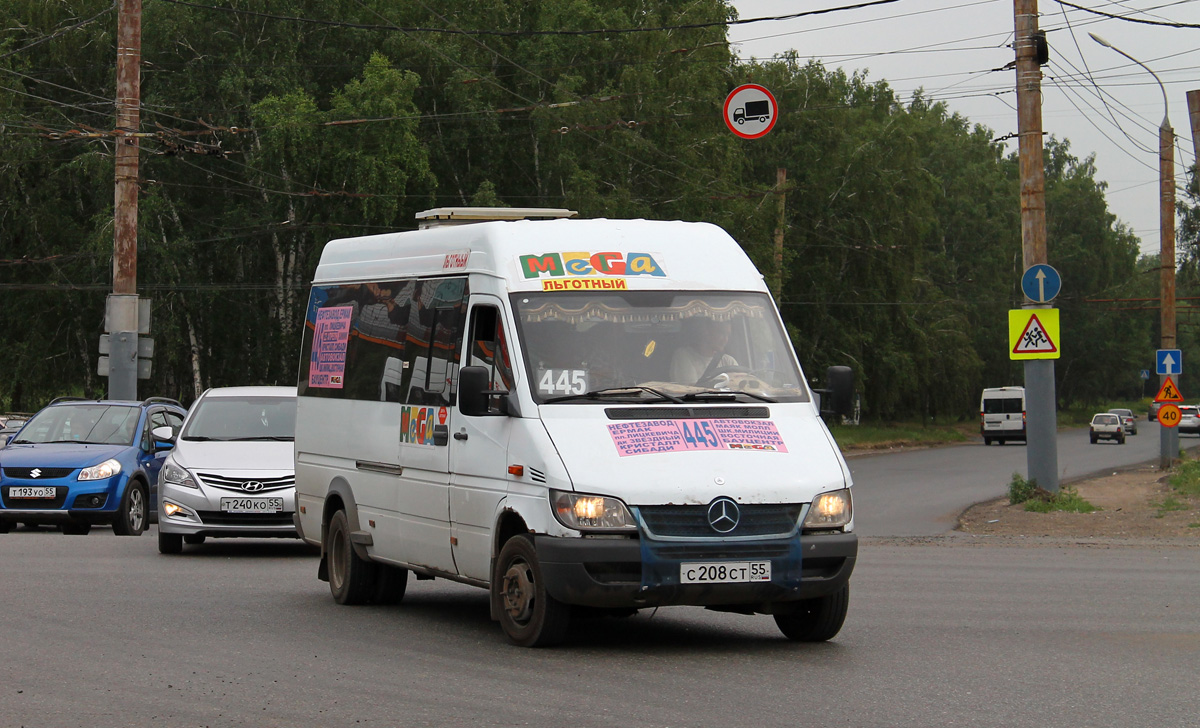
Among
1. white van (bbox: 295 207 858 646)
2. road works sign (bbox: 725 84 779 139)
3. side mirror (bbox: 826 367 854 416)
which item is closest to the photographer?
white van (bbox: 295 207 858 646)

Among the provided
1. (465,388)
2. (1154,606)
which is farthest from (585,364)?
(1154,606)

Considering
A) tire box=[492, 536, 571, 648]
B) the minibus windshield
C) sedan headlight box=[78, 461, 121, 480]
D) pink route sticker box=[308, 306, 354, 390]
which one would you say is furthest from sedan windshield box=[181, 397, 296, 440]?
tire box=[492, 536, 571, 648]

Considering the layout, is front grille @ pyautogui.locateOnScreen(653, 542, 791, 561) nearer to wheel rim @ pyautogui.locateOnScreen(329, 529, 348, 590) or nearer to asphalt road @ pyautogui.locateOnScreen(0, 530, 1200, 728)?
asphalt road @ pyautogui.locateOnScreen(0, 530, 1200, 728)

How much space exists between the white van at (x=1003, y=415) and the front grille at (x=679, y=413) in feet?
198

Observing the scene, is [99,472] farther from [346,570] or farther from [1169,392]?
[1169,392]

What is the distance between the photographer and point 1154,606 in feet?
37.4

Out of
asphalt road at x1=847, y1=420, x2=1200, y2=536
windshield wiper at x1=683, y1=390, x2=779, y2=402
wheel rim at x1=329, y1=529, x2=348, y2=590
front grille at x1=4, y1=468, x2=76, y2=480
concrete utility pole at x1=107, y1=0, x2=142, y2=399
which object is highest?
concrete utility pole at x1=107, y1=0, x2=142, y2=399

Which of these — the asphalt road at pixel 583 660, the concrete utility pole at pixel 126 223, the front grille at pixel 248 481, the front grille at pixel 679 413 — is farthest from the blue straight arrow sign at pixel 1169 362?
the front grille at pixel 679 413

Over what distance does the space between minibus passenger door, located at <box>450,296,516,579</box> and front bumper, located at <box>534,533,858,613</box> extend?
2.43 ft

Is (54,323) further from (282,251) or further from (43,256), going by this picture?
(282,251)

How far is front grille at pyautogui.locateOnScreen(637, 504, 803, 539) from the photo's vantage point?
8438 millimetres

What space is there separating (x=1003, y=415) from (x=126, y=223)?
160ft

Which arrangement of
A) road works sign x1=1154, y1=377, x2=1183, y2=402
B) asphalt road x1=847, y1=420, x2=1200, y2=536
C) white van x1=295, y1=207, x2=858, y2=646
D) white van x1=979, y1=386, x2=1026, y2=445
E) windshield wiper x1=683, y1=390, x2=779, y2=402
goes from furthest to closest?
white van x1=979, y1=386, x2=1026, y2=445, road works sign x1=1154, y1=377, x2=1183, y2=402, asphalt road x1=847, y1=420, x2=1200, y2=536, windshield wiper x1=683, y1=390, x2=779, y2=402, white van x1=295, y1=207, x2=858, y2=646

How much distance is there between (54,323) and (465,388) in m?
43.6
